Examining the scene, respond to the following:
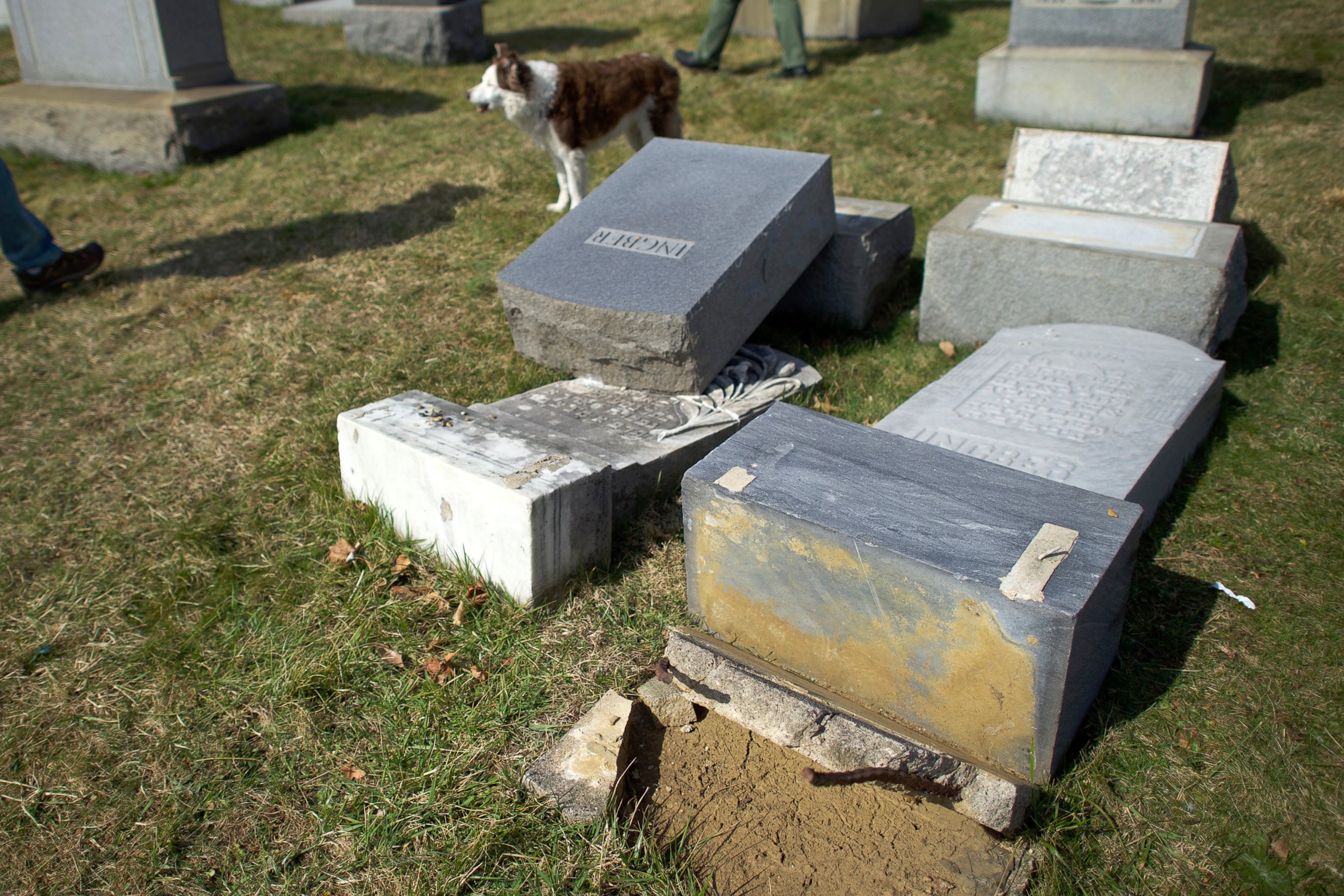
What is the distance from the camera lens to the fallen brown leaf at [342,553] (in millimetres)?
2740

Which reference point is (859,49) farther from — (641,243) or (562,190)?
(641,243)

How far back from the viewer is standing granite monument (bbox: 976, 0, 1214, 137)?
555 centimetres

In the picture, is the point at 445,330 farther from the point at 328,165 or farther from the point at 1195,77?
the point at 1195,77

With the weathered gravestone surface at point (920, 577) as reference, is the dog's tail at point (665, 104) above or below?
above

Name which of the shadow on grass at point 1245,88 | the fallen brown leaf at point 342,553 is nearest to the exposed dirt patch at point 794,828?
the fallen brown leaf at point 342,553

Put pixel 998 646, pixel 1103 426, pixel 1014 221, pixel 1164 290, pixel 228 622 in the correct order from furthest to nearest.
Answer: pixel 1014 221
pixel 1164 290
pixel 1103 426
pixel 228 622
pixel 998 646

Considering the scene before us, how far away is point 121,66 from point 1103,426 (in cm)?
682

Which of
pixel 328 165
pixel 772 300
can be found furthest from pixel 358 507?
pixel 328 165

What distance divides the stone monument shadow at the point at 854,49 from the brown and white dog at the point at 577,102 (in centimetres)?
285

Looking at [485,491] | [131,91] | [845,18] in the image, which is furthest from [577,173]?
[845,18]

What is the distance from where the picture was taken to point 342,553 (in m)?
2.77

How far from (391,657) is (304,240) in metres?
3.45

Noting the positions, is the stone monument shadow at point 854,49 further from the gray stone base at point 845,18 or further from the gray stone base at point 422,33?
the gray stone base at point 422,33

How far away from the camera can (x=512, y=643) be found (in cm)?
243
